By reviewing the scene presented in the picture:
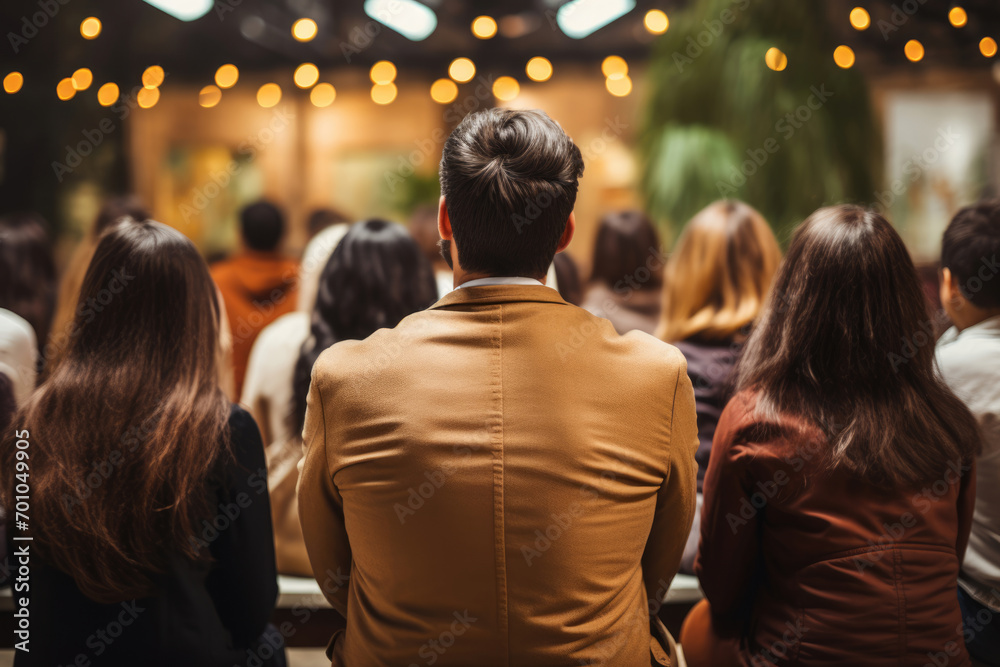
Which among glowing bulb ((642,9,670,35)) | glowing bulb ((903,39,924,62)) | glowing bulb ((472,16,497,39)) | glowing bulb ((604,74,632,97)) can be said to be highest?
glowing bulb ((472,16,497,39))

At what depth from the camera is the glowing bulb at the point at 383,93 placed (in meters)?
5.93

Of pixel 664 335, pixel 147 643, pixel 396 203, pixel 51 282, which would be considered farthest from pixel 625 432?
pixel 396 203

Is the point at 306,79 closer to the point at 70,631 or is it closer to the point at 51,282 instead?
the point at 51,282

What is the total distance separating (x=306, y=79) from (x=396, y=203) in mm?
1159

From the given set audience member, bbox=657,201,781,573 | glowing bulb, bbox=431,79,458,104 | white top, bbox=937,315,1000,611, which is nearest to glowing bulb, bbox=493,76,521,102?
glowing bulb, bbox=431,79,458,104

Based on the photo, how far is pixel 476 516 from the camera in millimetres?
991

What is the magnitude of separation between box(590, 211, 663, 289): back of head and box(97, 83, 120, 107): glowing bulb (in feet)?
14.7

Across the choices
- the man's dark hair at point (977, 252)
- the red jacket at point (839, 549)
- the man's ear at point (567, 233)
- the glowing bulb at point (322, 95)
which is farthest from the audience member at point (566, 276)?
the glowing bulb at point (322, 95)

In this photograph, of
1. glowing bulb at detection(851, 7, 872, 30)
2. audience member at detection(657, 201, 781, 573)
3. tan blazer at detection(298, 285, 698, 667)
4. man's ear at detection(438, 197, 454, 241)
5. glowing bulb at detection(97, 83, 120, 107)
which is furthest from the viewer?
glowing bulb at detection(97, 83, 120, 107)

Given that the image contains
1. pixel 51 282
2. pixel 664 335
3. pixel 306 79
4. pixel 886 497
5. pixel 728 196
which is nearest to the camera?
pixel 886 497

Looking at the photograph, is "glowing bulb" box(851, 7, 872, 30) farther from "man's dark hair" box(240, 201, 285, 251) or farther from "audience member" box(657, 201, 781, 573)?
"man's dark hair" box(240, 201, 285, 251)

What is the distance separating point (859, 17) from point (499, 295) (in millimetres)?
4674

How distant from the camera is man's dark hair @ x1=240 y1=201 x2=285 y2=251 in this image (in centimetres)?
322

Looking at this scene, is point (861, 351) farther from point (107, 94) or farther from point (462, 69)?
point (107, 94)
